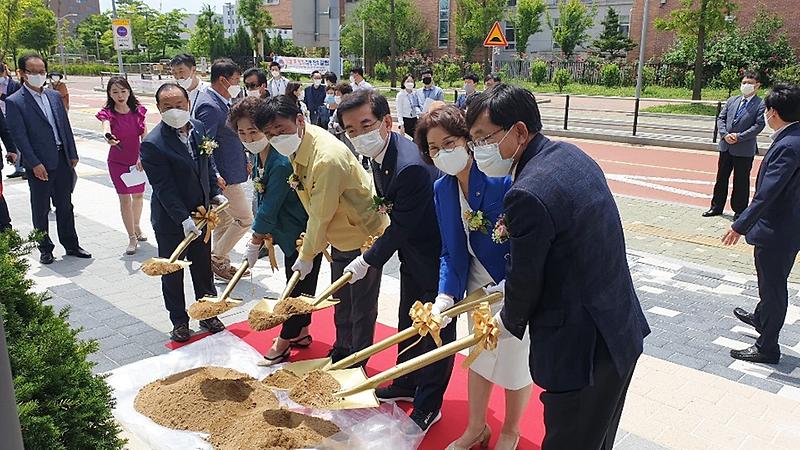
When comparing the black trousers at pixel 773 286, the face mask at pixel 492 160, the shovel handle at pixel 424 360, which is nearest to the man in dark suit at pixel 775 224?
the black trousers at pixel 773 286

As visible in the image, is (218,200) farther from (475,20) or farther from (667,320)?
(475,20)

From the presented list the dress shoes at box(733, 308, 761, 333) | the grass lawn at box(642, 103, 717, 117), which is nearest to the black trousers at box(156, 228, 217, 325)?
the dress shoes at box(733, 308, 761, 333)

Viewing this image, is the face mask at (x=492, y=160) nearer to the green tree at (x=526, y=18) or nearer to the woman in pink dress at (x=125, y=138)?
the woman in pink dress at (x=125, y=138)

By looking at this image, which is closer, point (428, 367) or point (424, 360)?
point (424, 360)

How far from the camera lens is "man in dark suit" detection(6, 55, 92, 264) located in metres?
5.86

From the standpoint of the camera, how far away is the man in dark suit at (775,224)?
3.83 metres

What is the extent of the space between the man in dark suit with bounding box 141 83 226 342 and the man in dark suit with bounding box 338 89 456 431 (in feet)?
4.85

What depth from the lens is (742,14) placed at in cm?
2925

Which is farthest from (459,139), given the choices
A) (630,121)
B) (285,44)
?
(285,44)

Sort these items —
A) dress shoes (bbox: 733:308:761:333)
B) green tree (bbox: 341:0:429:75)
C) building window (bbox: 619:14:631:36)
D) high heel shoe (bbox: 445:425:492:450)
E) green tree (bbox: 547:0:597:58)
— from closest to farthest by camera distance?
high heel shoe (bbox: 445:425:492:450), dress shoes (bbox: 733:308:761:333), green tree (bbox: 547:0:597:58), building window (bbox: 619:14:631:36), green tree (bbox: 341:0:429:75)

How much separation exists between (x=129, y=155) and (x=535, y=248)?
5.49 meters

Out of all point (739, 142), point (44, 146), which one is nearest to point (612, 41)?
point (739, 142)

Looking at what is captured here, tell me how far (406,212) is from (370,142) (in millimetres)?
406

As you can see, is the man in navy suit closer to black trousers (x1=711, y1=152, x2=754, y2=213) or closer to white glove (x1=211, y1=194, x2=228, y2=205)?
white glove (x1=211, y1=194, x2=228, y2=205)
